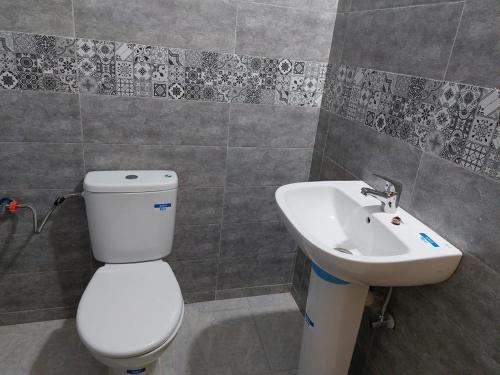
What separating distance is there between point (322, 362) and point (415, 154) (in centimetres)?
83

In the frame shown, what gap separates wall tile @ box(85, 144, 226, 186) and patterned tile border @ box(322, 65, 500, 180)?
2.19 feet

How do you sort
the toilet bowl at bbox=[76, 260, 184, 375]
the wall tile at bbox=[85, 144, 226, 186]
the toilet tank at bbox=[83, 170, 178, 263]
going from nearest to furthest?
the toilet bowl at bbox=[76, 260, 184, 375] < the toilet tank at bbox=[83, 170, 178, 263] < the wall tile at bbox=[85, 144, 226, 186]

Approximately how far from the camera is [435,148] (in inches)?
45.0

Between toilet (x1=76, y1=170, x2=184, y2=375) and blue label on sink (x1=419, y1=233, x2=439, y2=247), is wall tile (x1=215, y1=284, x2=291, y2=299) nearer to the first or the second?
toilet (x1=76, y1=170, x2=184, y2=375)

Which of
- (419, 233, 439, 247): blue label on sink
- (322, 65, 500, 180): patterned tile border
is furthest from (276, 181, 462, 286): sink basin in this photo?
(322, 65, 500, 180): patterned tile border

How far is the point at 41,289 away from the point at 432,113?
1.88 meters


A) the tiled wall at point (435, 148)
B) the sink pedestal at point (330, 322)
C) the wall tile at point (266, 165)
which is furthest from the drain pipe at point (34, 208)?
the tiled wall at point (435, 148)

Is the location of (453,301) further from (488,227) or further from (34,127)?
(34,127)

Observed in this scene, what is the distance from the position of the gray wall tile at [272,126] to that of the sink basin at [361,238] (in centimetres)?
51

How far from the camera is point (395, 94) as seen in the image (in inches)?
51.8

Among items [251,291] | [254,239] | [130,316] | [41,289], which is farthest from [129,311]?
[251,291]

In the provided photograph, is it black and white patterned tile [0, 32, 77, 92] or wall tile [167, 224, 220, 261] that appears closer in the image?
black and white patterned tile [0, 32, 77, 92]

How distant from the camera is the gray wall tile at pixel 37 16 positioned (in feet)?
4.53

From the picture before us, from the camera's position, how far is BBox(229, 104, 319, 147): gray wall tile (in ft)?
5.85
